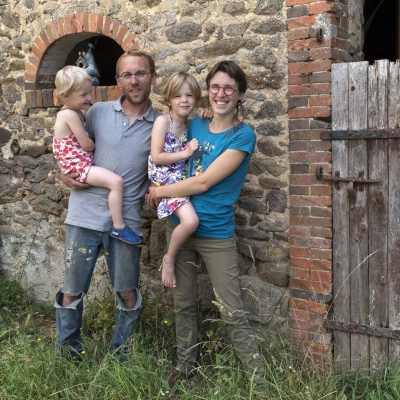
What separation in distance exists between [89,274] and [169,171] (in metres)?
0.94

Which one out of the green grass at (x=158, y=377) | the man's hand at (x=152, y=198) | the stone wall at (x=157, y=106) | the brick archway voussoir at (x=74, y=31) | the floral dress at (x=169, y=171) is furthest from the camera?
the brick archway voussoir at (x=74, y=31)

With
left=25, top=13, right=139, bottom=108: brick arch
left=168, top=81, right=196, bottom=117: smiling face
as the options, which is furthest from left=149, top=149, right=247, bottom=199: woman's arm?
left=25, top=13, right=139, bottom=108: brick arch

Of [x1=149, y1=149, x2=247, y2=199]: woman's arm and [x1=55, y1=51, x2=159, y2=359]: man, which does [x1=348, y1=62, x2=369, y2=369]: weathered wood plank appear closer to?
[x1=149, y1=149, x2=247, y2=199]: woman's arm

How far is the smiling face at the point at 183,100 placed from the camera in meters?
3.48

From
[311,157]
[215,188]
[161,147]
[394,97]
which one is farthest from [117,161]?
[394,97]

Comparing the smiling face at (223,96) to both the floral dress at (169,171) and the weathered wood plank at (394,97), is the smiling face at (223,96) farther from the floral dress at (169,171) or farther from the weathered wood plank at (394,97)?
the weathered wood plank at (394,97)

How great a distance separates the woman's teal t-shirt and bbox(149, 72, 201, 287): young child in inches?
2.5

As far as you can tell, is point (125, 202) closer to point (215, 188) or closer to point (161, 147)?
point (161, 147)

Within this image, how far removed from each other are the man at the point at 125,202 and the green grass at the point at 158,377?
0.66 ft

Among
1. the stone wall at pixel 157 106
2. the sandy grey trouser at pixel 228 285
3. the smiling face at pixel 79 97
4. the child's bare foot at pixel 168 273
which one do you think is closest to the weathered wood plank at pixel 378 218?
the stone wall at pixel 157 106

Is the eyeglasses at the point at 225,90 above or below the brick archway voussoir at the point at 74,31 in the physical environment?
below

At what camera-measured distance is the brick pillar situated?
12.1ft

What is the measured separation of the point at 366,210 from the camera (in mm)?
3643

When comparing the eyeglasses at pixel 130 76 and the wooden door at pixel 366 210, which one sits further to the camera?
the eyeglasses at pixel 130 76
